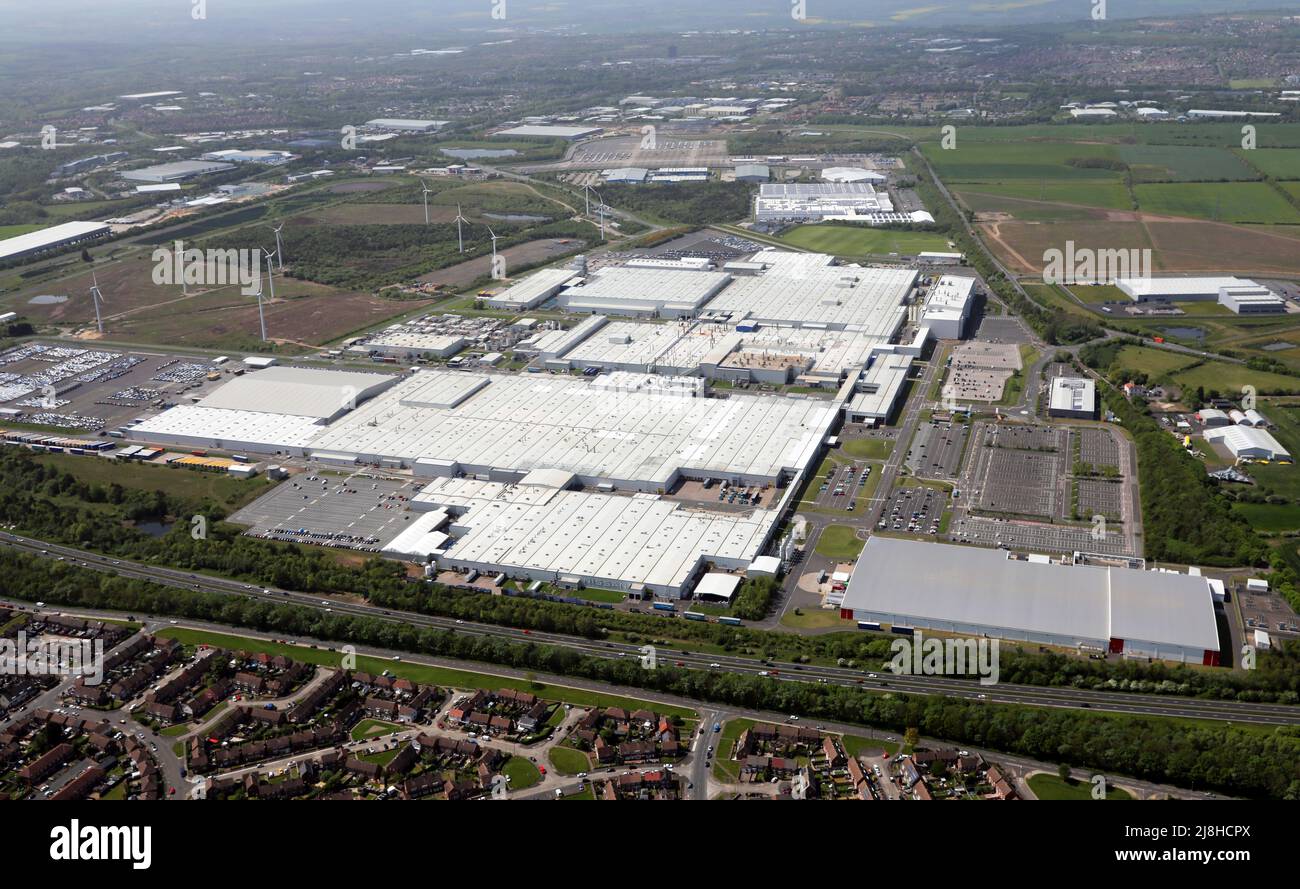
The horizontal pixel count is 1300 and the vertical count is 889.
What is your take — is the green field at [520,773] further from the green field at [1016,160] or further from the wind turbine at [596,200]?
the green field at [1016,160]

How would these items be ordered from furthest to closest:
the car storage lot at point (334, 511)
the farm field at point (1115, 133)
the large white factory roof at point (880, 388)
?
the farm field at point (1115, 133) → the large white factory roof at point (880, 388) → the car storage lot at point (334, 511)

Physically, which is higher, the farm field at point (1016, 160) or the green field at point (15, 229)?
the farm field at point (1016, 160)

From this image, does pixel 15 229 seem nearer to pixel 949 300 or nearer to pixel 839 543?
pixel 949 300

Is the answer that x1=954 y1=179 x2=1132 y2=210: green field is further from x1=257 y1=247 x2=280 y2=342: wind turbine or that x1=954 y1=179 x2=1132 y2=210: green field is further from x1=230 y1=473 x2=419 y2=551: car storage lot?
x1=230 y1=473 x2=419 y2=551: car storage lot

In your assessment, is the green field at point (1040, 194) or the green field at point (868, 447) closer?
the green field at point (868, 447)

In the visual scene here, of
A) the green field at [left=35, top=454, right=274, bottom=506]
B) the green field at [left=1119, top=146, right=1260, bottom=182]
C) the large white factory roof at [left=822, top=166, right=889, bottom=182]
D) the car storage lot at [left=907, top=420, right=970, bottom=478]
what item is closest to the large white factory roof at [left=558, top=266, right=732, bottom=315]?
the car storage lot at [left=907, top=420, right=970, bottom=478]

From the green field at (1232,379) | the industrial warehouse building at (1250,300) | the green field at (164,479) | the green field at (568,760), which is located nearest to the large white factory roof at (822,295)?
the green field at (1232,379)
